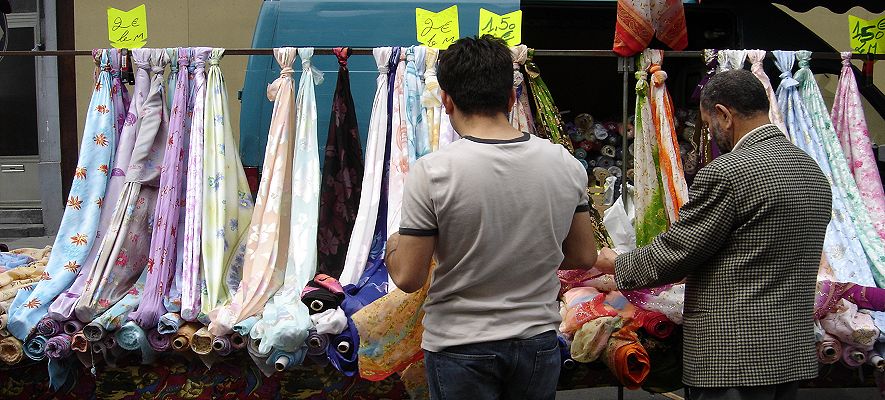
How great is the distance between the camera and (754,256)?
219 centimetres

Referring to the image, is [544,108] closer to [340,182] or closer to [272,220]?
[340,182]

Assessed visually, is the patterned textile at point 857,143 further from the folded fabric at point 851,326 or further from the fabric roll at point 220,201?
the fabric roll at point 220,201

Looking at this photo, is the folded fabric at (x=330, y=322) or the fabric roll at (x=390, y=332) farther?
the folded fabric at (x=330, y=322)

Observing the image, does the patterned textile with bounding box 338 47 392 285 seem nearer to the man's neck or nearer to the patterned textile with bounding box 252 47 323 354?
the patterned textile with bounding box 252 47 323 354

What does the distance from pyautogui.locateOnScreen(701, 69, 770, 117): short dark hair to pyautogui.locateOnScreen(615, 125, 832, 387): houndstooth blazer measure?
66 mm

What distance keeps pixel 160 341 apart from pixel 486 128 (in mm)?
1662

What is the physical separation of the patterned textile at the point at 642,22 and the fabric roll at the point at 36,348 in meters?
2.32

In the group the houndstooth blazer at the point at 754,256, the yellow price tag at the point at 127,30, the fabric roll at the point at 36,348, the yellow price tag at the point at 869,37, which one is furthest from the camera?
the yellow price tag at the point at 869,37

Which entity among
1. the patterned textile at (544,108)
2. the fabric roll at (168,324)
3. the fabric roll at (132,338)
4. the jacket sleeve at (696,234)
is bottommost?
the fabric roll at (132,338)

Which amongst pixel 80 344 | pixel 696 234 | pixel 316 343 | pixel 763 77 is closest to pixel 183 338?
pixel 80 344

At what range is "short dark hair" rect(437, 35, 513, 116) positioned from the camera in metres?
1.89

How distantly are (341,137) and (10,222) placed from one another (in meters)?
5.93

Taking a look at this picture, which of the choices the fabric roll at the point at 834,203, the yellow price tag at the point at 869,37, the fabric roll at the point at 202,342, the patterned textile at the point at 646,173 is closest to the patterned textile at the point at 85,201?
the fabric roll at the point at 202,342

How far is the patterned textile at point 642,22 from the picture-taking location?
3176 mm
